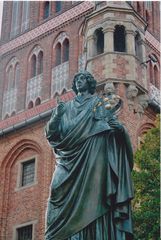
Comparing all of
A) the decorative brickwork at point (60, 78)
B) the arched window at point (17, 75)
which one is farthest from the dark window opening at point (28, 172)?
the arched window at point (17, 75)

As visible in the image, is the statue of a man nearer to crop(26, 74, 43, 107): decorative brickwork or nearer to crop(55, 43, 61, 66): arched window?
crop(26, 74, 43, 107): decorative brickwork

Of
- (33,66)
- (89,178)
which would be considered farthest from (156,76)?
(89,178)

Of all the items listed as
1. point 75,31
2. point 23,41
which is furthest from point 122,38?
point 23,41

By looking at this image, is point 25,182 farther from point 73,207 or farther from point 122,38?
point 73,207

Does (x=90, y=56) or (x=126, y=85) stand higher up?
(x=90, y=56)

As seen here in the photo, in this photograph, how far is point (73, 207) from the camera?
12.1ft

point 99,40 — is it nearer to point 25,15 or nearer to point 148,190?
point 148,190

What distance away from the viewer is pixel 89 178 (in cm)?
373

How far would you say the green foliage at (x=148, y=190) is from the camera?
12336 mm

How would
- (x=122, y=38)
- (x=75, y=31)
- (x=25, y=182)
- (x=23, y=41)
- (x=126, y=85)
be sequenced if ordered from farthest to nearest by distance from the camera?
(x=23, y=41), (x=75, y=31), (x=25, y=182), (x=122, y=38), (x=126, y=85)

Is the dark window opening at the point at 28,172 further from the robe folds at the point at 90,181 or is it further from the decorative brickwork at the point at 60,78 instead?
the robe folds at the point at 90,181

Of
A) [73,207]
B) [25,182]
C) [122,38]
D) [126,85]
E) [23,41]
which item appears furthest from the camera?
[23,41]

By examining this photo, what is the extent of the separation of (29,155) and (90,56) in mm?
5212

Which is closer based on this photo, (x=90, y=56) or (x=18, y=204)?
(x=90, y=56)
